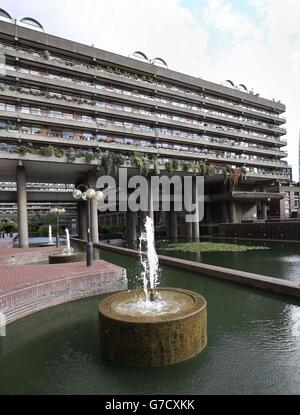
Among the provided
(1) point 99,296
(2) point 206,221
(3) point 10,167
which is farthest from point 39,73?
(2) point 206,221

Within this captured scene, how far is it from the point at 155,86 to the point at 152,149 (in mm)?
9395

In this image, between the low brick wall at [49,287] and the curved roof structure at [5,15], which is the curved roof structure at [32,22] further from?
the low brick wall at [49,287]

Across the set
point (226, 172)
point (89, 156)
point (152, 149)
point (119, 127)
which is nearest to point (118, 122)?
point (119, 127)

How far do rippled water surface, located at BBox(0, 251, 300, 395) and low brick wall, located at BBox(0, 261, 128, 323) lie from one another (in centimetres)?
40

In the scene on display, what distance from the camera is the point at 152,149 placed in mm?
37312

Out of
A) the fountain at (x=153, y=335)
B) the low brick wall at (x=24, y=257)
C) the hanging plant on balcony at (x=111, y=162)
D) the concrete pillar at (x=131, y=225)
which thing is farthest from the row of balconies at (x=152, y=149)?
the fountain at (x=153, y=335)

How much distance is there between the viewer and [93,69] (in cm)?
3503

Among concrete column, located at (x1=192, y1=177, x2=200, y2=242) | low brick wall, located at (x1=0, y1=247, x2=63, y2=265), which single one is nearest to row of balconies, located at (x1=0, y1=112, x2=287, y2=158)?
concrete column, located at (x1=192, y1=177, x2=200, y2=242)

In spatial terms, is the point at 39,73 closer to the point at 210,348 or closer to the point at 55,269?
the point at 55,269

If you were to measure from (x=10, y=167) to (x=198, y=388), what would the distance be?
3126cm

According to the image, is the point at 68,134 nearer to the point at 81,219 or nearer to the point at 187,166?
the point at 81,219

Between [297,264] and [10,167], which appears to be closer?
[297,264]

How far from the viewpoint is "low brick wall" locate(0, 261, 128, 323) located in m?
7.81

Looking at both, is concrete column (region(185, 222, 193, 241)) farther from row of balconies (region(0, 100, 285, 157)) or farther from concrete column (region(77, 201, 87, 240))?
concrete column (region(77, 201, 87, 240))
